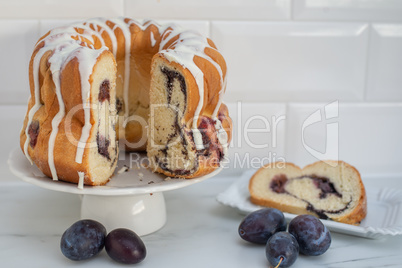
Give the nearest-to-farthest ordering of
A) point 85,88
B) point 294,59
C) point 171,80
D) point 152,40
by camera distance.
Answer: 1. point 85,88
2. point 171,80
3. point 152,40
4. point 294,59

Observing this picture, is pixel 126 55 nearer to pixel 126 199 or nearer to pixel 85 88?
pixel 85 88

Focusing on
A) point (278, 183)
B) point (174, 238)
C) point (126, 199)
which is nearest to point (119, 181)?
point (126, 199)

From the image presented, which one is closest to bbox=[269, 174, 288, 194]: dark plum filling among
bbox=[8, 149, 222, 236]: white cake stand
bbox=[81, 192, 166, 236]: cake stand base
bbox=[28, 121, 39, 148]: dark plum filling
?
bbox=[8, 149, 222, 236]: white cake stand

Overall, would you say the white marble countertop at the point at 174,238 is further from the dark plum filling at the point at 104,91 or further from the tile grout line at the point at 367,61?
the tile grout line at the point at 367,61

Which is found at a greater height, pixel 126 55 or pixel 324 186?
pixel 126 55

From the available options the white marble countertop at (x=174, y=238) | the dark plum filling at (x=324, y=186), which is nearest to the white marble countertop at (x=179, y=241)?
the white marble countertop at (x=174, y=238)

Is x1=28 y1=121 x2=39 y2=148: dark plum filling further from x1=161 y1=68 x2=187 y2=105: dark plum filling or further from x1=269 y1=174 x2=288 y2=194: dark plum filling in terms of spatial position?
x1=269 y1=174 x2=288 y2=194: dark plum filling

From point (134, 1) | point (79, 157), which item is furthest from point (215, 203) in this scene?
point (134, 1)
